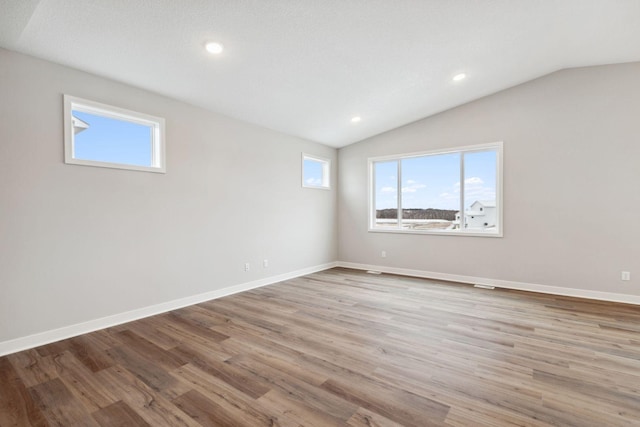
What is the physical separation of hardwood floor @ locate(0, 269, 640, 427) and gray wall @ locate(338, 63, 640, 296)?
82cm

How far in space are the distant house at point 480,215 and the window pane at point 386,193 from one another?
1244mm

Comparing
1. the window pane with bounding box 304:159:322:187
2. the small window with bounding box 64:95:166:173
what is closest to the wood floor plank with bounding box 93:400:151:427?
the small window with bounding box 64:95:166:173

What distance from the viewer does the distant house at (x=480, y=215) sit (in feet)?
15.7

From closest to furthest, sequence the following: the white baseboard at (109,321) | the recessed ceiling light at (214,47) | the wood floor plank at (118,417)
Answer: the wood floor plank at (118,417), the white baseboard at (109,321), the recessed ceiling light at (214,47)

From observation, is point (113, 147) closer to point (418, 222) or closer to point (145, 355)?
point (145, 355)

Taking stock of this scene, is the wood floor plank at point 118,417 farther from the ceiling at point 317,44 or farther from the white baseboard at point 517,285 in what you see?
the white baseboard at point 517,285

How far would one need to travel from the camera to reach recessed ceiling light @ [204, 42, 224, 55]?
8.96 feet

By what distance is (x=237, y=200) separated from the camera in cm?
448

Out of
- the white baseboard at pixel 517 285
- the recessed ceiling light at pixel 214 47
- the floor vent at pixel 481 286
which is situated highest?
the recessed ceiling light at pixel 214 47

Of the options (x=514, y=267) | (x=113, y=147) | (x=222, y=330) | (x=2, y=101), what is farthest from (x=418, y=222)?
(x=2, y=101)

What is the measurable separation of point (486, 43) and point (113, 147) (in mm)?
4355

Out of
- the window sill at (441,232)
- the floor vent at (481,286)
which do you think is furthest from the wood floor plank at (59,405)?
the window sill at (441,232)

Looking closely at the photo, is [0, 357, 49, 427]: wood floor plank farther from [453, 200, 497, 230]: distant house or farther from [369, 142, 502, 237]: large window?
[453, 200, 497, 230]: distant house

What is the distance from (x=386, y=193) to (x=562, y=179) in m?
2.80
